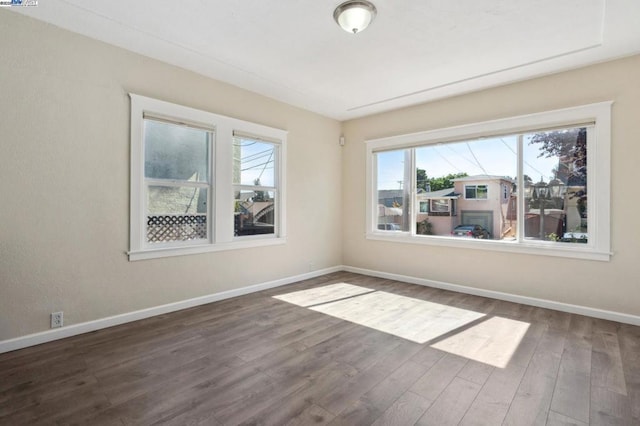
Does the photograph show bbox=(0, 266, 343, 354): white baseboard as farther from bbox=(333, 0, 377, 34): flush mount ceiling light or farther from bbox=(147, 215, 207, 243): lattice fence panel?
bbox=(333, 0, 377, 34): flush mount ceiling light

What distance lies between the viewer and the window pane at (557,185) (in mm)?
3625

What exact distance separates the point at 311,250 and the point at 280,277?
2.58 ft

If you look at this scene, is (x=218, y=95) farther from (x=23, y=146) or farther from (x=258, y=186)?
(x=23, y=146)

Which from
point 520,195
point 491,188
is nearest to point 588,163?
point 520,195

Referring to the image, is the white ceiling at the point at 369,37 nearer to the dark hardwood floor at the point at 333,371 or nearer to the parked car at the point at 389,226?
the parked car at the point at 389,226

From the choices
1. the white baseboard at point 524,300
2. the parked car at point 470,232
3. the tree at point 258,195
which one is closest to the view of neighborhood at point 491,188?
the parked car at point 470,232

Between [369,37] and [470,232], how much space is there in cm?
306

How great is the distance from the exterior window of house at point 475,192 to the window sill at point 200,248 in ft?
9.40

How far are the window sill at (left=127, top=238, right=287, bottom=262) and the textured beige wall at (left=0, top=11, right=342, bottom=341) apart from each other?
8 centimetres

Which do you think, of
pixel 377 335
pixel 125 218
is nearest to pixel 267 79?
pixel 125 218

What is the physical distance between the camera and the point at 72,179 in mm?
2900

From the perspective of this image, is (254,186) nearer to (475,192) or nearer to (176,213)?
(176,213)

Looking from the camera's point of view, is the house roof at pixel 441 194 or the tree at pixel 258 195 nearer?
the tree at pixel 258 195

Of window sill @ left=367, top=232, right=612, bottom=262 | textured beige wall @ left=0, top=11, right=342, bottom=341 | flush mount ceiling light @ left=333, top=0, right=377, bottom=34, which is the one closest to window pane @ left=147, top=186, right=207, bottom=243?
textured beige wall @ left=0, top=11, right=342, bottom=341
